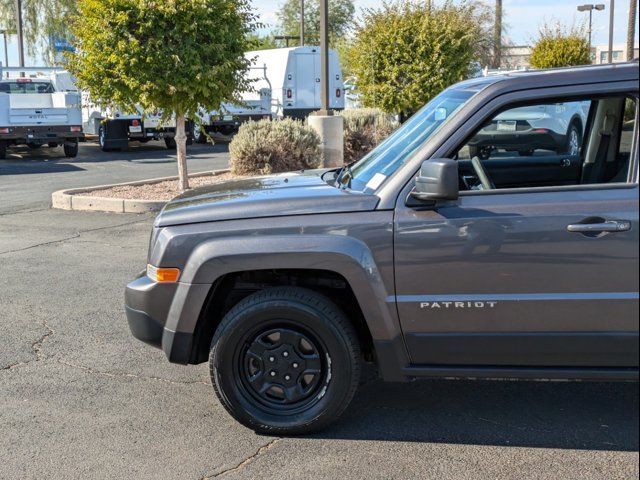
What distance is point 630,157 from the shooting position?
3836mm

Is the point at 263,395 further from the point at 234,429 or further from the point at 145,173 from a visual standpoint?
the point at 145,173

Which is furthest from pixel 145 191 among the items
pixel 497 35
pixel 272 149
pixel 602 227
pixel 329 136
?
pixel 497 35

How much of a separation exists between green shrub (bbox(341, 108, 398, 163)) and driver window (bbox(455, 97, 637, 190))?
12717 millimetres

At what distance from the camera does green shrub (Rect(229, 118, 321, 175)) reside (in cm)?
1471

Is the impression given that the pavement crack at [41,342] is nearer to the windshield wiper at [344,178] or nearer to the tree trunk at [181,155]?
the windshield wiper at [344,178]

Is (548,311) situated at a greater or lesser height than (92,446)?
greater

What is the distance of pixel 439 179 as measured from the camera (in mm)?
3684

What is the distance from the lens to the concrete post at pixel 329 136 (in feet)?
Answer: 51.1

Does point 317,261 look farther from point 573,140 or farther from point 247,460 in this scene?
point 573,140

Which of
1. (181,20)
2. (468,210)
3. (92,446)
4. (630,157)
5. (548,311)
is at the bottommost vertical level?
(92,446)

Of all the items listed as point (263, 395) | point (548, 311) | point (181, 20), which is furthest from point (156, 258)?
point (181, 20)

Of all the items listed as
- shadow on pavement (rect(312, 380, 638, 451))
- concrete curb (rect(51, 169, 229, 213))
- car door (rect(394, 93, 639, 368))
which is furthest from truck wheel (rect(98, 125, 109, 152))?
car door (rect(394, 93, 639, 368))

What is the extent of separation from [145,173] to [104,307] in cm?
1070

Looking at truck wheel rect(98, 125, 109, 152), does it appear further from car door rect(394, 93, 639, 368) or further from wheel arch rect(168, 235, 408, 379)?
car door rect(394, 93, 639, 368)
